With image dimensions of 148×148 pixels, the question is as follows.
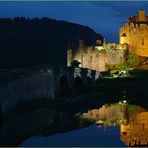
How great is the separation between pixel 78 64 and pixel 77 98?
30.9m

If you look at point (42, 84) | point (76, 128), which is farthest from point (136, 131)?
point (42, 84)

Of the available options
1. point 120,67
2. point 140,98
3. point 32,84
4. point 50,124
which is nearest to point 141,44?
point 120,67

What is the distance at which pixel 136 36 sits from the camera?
82.0 m

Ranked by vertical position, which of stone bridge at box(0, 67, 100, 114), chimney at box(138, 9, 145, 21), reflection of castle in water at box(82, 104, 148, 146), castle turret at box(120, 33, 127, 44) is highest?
chimney at box(138, 9, 145, 21)

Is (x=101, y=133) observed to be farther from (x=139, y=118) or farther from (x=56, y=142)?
(x=139, y=118)

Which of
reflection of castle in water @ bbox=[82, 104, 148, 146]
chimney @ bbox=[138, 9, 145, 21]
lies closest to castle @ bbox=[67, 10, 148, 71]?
chimney @ bbox=[138, 9, 145, 21]

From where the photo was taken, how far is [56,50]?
12419 centimetres

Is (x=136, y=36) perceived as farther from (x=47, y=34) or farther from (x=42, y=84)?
(x=47, y=34)

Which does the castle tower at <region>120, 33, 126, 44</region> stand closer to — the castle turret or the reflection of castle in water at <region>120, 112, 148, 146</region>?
the castle turret

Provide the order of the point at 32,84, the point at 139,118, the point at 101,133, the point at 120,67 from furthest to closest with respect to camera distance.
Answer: the point at 120,67, the point at 32,84, the point at 139,118, the point at 101,133

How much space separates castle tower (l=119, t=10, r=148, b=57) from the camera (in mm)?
81000

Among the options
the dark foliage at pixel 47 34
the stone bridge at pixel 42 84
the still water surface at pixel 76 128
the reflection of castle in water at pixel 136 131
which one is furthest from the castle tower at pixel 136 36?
the reflection of castle in water at pixel 136 131

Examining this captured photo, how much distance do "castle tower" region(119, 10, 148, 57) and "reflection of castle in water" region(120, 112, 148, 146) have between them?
4186 centimetres

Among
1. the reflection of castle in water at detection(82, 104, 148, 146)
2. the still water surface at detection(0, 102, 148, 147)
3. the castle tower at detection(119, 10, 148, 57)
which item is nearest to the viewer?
the still water surface at detection(0, 102, 148, 147)
